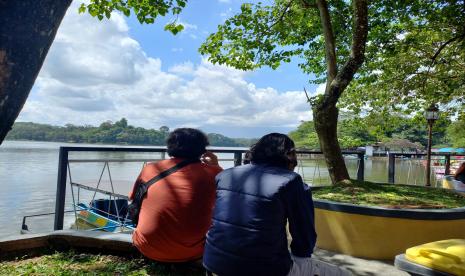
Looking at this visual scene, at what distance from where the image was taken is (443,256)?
82.1 inches

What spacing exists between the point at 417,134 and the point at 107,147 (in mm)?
83819

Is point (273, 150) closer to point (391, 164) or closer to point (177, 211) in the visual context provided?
point (177, 211)

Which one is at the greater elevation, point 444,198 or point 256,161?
point 256,161

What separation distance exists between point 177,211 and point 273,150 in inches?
29.0

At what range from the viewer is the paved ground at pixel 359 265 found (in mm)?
3443

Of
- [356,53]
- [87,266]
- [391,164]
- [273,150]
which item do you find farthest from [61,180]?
[391,164]

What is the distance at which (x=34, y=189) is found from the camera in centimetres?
2162

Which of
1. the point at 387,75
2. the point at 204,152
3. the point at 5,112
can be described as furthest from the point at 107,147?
the point at 387,75

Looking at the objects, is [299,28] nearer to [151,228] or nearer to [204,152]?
[204,152]

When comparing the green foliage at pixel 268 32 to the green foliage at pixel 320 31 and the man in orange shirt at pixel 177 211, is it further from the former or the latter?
the man in orange shirt at pixel 177 211

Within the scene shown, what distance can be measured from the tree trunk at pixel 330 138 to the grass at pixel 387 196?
0.78ft

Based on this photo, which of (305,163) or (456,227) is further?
(305,163)

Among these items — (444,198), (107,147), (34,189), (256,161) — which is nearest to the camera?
(256,161)

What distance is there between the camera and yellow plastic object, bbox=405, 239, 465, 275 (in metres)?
2.02
